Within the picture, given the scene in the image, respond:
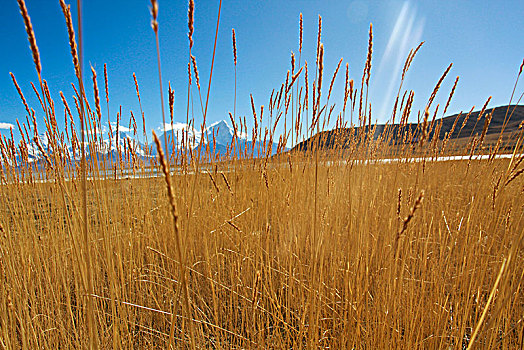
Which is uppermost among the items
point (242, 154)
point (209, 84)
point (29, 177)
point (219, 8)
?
point (219, 8)

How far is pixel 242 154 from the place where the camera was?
1.46 m

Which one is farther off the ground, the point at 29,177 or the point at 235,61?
the point at 235,61

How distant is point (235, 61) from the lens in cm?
88

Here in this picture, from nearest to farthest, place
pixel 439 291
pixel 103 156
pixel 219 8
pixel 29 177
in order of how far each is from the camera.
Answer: pixel 219 8 → pixel 439 291 → pixel 103 156 → pixel 29 177

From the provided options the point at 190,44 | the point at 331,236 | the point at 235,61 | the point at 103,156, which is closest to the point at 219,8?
the point at 190,44

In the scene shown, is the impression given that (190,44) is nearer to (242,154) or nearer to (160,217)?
(242,154)

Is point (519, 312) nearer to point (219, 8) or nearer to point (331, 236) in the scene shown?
point (331, 236)

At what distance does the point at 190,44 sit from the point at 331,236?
100 cm

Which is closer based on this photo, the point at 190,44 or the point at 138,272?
the point at 190,44

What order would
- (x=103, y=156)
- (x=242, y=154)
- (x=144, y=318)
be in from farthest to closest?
1. (x=242, y=154)
2. (x=103, y=156)
3. (x=144, y=318)

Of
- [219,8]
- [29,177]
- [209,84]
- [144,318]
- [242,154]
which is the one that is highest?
[219,8]

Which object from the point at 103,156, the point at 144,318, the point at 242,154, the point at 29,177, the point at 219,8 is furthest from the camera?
the point at 242,154

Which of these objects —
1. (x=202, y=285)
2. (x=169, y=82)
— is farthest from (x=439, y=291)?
(x=169, y=82)

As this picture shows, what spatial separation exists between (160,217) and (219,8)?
4.06 feet
